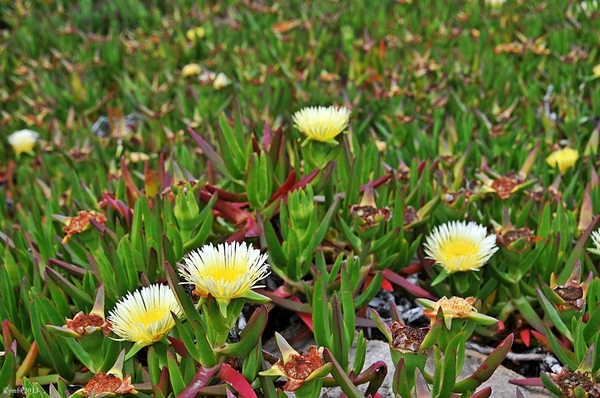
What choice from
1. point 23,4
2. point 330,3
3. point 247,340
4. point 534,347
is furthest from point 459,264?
point 23,4

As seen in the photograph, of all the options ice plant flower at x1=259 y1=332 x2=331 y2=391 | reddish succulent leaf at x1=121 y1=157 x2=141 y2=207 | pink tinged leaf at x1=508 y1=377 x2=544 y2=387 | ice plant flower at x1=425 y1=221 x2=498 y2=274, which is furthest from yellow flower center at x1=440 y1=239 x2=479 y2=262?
reddish succulent leaf at x1=121 y1=157 x2=141 y2=207

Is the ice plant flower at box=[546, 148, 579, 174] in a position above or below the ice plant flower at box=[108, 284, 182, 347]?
above

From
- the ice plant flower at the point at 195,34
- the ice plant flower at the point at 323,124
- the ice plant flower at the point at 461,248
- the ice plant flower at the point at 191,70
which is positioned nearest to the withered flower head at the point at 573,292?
the ice plant flower at the point at 461,248

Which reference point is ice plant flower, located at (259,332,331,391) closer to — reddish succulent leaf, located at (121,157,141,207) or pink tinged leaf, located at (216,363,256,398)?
pink tinged leaf, located at (216,363,256,398)

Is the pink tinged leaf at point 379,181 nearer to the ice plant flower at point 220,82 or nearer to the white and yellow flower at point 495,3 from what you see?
the ice plant flower at point 220,82

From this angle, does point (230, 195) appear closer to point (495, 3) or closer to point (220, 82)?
point (220, 82)

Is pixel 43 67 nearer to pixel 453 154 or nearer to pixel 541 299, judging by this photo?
pixel 453 154
